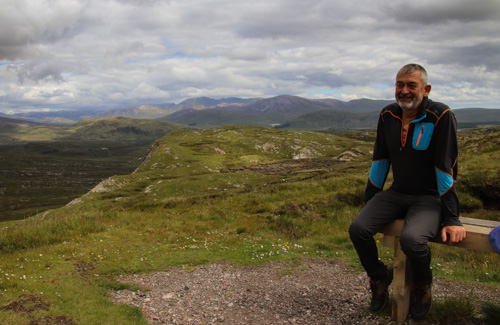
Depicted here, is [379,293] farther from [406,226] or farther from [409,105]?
[409,105]

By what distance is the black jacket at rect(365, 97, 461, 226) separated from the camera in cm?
676

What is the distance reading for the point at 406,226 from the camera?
6793 mm

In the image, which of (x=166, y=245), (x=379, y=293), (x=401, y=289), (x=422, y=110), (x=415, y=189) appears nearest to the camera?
(x=401, y=289)

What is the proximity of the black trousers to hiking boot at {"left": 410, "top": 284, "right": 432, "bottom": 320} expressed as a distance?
14 cm

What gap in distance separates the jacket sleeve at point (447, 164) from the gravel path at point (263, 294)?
8.54ft

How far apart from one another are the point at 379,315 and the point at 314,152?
119620 mm

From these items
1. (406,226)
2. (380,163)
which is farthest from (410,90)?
(406,226)

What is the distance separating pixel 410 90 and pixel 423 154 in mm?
1504

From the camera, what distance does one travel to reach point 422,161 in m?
7.28

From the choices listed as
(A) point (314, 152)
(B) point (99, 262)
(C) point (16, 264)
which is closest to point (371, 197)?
(B) point (99, 262)

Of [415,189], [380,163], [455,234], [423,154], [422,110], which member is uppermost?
[422,110]

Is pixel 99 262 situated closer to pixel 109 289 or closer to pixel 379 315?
pixel 109 289

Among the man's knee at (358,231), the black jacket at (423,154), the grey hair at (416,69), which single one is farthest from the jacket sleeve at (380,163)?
the man's knee at (358,231)

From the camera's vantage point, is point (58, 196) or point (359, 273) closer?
point (359, 273)
